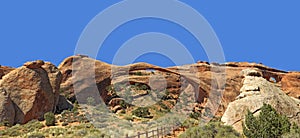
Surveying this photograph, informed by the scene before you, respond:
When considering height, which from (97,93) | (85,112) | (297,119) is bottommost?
(297,119)

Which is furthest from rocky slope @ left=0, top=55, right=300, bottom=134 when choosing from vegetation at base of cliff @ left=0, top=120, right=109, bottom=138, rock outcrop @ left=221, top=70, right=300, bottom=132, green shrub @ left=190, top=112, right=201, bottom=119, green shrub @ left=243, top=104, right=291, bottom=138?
green shrub @ left=243, top=104, right=291, bottom=138

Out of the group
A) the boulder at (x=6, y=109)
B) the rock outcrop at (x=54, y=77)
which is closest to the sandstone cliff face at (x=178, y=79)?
the rock outcrop at (x=54, y=77)

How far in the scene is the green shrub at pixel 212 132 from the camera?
2391 cm

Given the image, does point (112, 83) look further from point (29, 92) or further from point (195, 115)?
point (29, 92)

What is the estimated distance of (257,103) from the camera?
28781 millimetres

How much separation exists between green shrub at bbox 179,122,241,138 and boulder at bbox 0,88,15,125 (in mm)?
18138

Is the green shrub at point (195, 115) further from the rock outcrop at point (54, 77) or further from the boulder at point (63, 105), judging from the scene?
the rock outcrop at point (54, 77)

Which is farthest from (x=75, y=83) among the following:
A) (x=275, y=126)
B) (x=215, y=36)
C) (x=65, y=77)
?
(x=275, y=126)

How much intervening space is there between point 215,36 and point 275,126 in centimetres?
1710

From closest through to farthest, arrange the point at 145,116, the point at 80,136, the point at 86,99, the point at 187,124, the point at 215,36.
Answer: the point at 80,136 < the point at 187,124 < the point at 215,36 < the point at 145,116 < the point at 86,99

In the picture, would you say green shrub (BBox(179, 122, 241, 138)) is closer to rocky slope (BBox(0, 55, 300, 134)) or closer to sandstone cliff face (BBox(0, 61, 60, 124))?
rocky slope (BBox(0, 55, 300, 134))

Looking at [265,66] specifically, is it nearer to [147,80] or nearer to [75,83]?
[147,80]

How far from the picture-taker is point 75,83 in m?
49.2

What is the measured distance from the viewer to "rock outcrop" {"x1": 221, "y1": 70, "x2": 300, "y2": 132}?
28344mm
